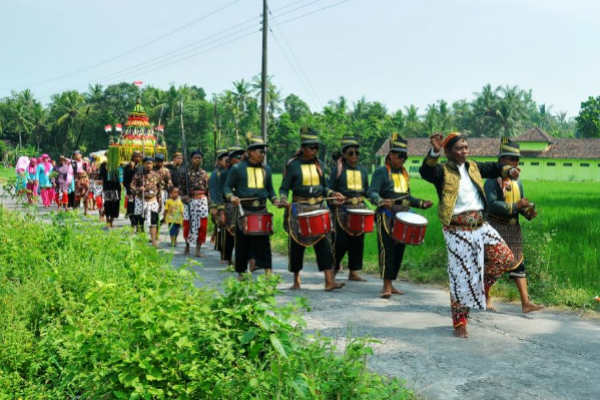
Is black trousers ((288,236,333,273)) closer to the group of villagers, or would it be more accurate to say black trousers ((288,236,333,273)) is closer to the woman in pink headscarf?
the group of villagers

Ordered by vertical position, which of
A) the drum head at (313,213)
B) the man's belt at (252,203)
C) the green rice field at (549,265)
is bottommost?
the green rice field at (549,265)

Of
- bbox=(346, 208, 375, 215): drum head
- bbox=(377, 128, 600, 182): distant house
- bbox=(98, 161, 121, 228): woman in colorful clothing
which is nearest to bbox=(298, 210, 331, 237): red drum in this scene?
bbox=(346, 208, 375, 215): drum head

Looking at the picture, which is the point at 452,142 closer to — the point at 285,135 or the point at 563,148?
the point at 563,148

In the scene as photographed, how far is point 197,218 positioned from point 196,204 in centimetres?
29

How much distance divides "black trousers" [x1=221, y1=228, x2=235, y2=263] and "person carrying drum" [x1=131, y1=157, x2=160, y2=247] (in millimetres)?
2237

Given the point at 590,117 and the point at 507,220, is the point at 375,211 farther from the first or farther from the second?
the point at 590,117

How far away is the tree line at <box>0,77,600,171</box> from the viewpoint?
252 ft

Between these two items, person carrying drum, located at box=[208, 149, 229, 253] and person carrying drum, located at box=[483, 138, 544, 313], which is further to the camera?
person carrying drum, located at box=[208, 149, 229, 253]

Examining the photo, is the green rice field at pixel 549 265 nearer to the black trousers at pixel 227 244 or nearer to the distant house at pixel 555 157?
the black trousers at pixel 227 244

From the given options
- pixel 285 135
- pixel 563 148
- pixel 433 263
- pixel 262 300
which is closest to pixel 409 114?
pixel 285 135

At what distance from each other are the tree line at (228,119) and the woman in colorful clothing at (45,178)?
51500 mm

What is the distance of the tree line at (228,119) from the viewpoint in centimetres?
7669

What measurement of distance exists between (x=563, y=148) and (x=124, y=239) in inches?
2563

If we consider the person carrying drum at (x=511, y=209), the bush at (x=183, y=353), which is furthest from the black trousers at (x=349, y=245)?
the bush at (x=183, y=353)
